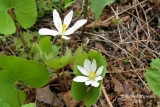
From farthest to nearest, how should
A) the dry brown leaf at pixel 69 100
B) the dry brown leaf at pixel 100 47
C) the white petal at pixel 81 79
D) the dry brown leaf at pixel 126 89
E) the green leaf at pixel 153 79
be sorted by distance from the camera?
the dry brown leaf at pixel 100 47, the dry brown leaf at pixel 126 89, the dry brown leaf at pixel 69 100, the green leaf at pixel 153 79, the white petal at pixel 81 79

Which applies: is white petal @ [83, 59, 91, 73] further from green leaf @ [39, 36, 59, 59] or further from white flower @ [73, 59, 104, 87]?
green leaf @ [39, 36, 59, 59]

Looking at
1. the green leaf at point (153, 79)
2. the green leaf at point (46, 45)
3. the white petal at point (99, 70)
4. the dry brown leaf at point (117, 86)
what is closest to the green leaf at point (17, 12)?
the green leaf at point (46, 45)

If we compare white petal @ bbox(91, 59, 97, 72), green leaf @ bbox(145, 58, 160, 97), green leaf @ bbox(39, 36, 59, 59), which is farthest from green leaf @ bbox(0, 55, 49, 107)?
green leaf @ bbox(145, 58, 160, 97)

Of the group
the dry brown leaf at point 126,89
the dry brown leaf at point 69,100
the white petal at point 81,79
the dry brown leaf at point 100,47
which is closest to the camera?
the white petal at point 81,79

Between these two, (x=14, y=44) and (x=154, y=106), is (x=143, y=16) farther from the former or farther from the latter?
(x=14, y=44)

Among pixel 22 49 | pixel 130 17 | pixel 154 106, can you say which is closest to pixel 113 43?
pixel 130 17

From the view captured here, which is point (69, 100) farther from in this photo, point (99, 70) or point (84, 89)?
point (99, 70)

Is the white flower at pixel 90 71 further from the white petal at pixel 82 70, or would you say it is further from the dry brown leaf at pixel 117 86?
the dry brown leaf at pixel 117 86

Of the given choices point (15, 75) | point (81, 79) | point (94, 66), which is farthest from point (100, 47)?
point (15, 75)
